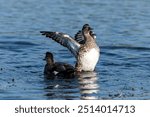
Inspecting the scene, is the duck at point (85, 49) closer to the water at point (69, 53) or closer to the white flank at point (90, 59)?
the white flank at point (90, 59)

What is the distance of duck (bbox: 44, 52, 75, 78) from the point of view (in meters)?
16.1

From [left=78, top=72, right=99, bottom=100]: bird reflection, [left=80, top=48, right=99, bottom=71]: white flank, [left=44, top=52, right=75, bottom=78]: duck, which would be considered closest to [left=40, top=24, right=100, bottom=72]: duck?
[left=80, top=48, right=99, bottom=71]: white flank

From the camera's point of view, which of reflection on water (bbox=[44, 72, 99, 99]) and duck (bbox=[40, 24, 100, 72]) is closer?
reflection on water (bbox=[44, 72, 99, 99])

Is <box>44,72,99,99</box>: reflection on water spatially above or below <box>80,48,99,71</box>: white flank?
below

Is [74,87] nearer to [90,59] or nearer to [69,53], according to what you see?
[90,59]

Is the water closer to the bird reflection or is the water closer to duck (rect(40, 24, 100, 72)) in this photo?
the bird reflection

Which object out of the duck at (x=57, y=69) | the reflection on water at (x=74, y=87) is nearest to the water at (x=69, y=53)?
the reflection on water at (x=74, y=87)

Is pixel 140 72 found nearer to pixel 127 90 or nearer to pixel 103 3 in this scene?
pixel 127 90

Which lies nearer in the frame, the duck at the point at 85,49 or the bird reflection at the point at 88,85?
the bird reflection at the point at 88,85

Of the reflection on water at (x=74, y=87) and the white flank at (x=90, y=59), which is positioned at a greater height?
the white flank at (x=90, y=59)

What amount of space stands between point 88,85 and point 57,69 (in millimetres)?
1353

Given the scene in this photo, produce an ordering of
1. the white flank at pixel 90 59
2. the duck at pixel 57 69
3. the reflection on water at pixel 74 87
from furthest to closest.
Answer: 1. the white flank at pixel 90 59
2. the duck at pixel 57 69
3. the reflection on water at pixel 74 87

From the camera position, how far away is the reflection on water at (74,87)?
46.6 feet

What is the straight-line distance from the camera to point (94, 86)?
49.4ft
